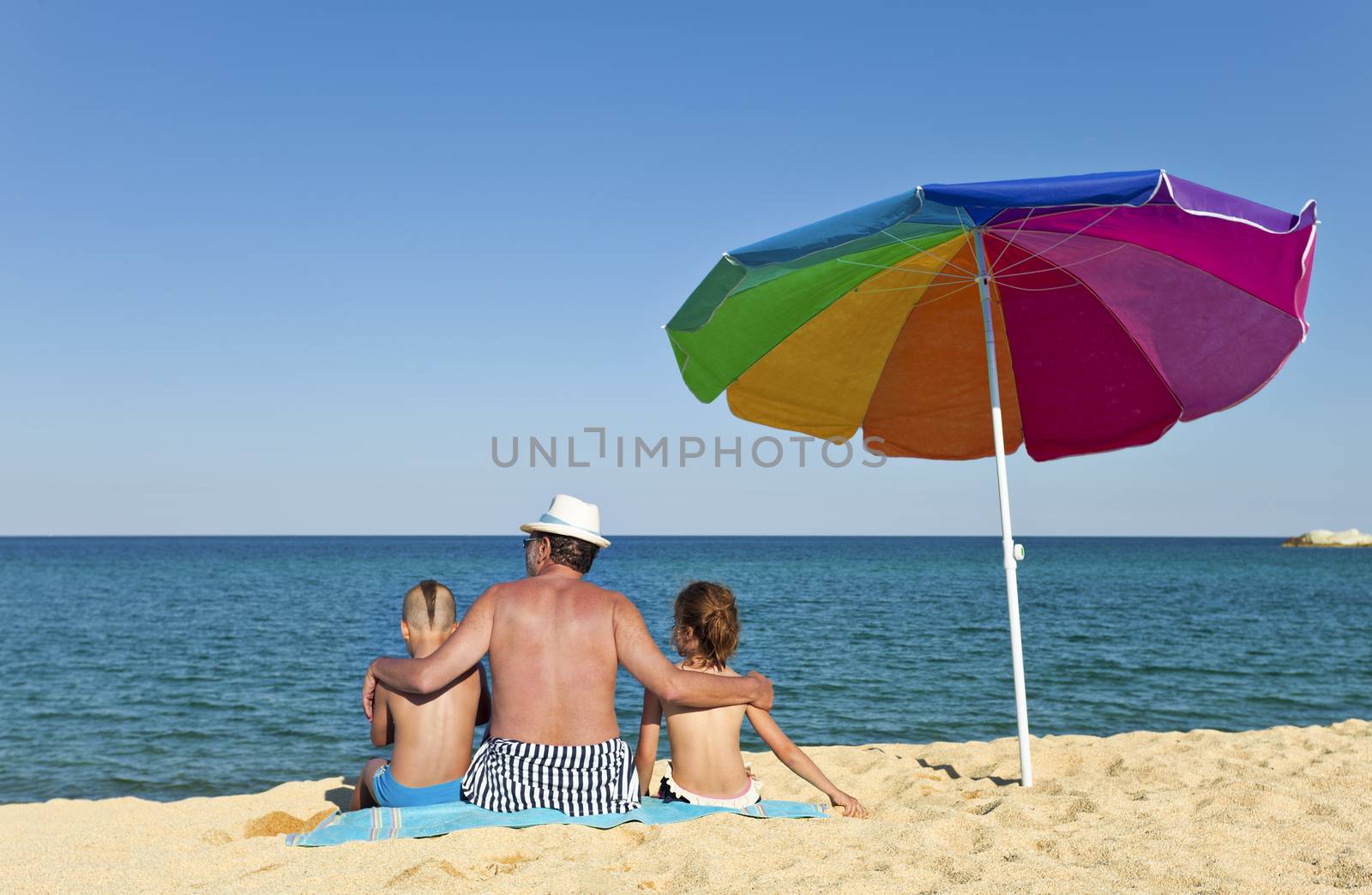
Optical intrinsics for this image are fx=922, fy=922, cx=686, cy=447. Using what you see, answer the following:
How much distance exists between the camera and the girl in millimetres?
4219

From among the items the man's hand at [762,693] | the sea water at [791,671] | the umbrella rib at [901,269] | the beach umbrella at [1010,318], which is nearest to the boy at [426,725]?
the man's hand at [762,693]

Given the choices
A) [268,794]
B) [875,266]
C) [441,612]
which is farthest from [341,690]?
[875,266]

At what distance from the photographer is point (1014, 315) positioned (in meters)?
5.60

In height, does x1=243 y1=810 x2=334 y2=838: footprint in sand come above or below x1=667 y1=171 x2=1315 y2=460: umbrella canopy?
below

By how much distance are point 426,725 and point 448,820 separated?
0.48 meters

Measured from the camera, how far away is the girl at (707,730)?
13.8ft

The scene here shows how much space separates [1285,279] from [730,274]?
2767mm

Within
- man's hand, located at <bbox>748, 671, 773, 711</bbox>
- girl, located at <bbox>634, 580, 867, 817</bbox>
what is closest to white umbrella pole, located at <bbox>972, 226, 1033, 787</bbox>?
girl, located at <bbox>634, 580, 867, 817</bbox>

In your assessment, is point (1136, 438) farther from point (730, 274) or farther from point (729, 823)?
point (729, 823)

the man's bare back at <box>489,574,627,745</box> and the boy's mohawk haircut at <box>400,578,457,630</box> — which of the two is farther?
the boy's mohawk haircut at <box>400,578,457,630</box>

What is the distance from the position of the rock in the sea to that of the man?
117013 mm

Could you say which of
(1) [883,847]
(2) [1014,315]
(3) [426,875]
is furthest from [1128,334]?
(3) [426,875]

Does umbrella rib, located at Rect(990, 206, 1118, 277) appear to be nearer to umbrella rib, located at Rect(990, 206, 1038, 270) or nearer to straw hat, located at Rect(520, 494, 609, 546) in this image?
umbrella rib, located at Rect(990, 206, 1038, 270)

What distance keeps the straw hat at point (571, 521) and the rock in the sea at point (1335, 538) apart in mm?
117051
